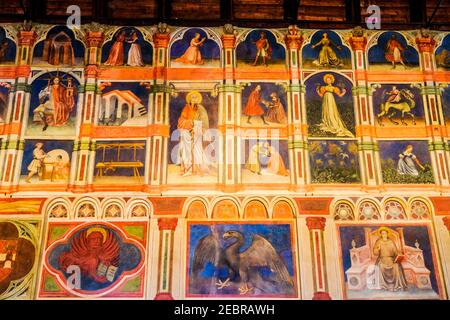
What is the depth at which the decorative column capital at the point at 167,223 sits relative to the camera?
38.8 ft

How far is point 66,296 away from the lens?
1123 centimetres

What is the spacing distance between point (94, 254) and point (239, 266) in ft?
9.27

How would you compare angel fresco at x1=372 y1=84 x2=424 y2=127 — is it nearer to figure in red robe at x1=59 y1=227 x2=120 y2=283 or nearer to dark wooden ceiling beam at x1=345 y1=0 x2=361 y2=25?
dark wooden ceiling beam at x1=345 y1=0 x2=361 y2=25

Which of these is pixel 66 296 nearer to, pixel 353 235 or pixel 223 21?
pixel 353 235

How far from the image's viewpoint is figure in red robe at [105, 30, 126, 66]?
530 inches

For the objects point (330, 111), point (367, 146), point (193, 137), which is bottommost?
point (367, 146)

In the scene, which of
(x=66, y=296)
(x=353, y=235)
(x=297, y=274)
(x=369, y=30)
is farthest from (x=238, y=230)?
(x=369, y=30)

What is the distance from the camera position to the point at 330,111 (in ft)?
43.0

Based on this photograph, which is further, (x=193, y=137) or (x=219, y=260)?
(x=193, y=137)

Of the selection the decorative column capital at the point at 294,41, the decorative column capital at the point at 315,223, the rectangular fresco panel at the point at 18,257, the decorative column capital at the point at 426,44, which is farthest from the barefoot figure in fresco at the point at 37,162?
the decorative column capital at the point at 426,44

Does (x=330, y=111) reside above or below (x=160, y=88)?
below

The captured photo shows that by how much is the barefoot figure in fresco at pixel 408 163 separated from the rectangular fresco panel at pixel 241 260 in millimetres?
2783

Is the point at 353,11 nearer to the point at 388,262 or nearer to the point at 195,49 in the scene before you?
the point at 195,49

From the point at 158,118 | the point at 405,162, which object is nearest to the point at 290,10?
the point at 158,118
